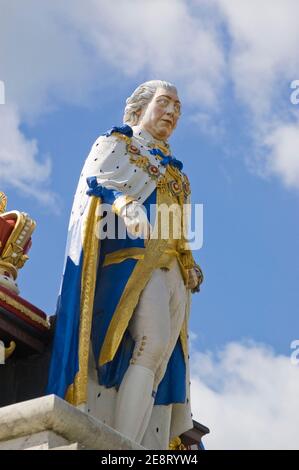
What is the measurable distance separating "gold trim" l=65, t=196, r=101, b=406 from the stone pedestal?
1.79m

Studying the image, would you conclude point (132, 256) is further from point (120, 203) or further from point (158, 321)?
point (158, 321)

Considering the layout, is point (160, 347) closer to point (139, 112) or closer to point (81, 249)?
point (81, 249)

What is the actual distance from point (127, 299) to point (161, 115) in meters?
1.99

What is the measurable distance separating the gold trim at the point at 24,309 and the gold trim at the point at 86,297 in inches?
22.1

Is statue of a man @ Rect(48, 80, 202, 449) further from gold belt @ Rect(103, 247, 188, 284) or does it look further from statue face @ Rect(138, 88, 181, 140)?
statue face @ Rect(138, 88, 181, 140)

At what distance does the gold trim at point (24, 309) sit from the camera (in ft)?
29.5

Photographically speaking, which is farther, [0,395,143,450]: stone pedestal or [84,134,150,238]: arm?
[84,134,150,238]: arm

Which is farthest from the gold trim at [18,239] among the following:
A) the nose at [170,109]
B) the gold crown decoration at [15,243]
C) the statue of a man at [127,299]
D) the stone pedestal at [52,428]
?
the stone pedestal at [52,428]

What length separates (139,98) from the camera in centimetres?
1030

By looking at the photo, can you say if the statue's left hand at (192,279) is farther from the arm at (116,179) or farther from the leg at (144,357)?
the arm at (116,179)

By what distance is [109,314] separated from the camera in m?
9.02

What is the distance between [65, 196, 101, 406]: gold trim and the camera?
27.8 feet

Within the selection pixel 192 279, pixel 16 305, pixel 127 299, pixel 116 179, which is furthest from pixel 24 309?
pixel 192 279

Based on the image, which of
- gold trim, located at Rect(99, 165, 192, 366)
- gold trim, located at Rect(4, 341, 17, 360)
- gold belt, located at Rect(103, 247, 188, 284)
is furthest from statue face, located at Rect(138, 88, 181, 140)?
gold trim, located at Rect(4, 341, 17, 360)
